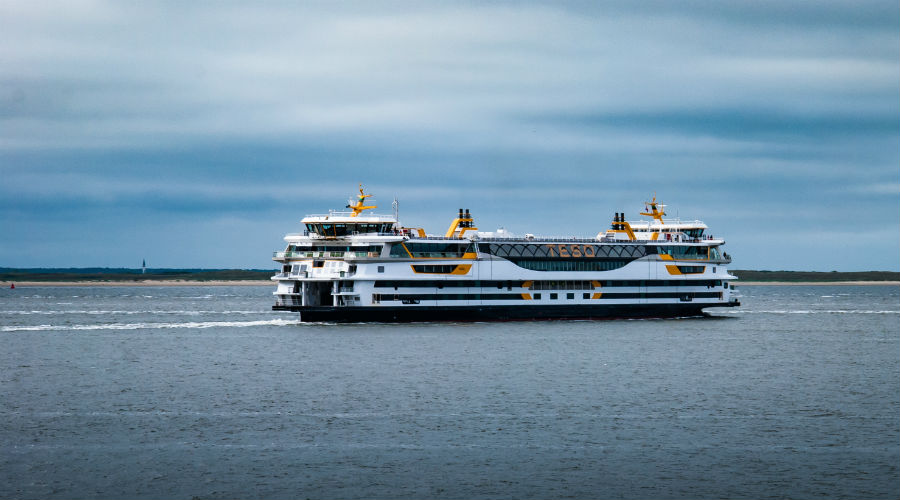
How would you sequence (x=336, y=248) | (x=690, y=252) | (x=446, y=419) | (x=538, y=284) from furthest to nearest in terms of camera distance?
(x=690, y=252), (x=538, y=284), (x=336, y=248), (x=446, y=419)

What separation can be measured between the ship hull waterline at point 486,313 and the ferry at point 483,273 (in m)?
0.11

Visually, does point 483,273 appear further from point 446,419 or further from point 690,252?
point 446,419

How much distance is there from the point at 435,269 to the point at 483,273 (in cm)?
492

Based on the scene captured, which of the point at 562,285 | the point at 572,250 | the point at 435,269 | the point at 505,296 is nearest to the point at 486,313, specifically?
the point at 505,296

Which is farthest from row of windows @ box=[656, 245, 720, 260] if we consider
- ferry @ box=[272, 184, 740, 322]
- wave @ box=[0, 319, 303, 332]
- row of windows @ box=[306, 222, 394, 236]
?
wave @ box=[0, 319, 303, 332]

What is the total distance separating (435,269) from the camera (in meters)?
86.4

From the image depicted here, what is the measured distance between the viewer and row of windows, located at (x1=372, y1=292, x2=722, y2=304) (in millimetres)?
84438

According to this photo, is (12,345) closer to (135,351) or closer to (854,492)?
(135,351)

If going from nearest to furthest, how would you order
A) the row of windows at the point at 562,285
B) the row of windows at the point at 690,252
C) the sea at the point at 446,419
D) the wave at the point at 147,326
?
the sea at the point at 446,419 < the row of windows at the point at 562,285 < the wave at the point at 147,326 < the row of windows at the point at 690,252

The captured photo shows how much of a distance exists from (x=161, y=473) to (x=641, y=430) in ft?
59.8

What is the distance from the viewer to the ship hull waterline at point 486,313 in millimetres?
84312

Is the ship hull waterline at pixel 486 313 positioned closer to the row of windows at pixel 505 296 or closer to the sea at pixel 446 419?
the row of windows at pixel 505 296

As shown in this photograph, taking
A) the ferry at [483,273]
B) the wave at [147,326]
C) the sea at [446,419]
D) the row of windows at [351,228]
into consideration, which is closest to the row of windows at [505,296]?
the ferry at [483,273]

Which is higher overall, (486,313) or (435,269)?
(435,269)
